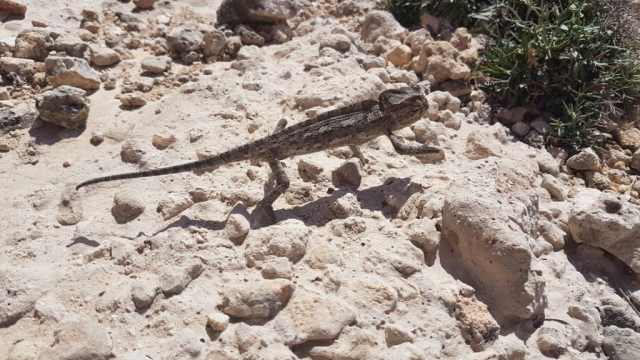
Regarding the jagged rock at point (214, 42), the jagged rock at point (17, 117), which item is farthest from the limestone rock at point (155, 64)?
the jagged rock at point (17, 117)

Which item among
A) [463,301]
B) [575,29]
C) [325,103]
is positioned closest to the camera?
[463,301]

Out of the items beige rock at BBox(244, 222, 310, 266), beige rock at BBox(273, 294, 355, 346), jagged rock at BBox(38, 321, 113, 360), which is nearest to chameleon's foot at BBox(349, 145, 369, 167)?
beige rock at BBox(244, 222, 310, 266)

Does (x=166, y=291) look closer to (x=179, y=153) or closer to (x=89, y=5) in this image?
(x=179, y=153)

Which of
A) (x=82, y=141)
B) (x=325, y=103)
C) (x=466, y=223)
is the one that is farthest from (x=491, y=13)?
(x=82, y=141)

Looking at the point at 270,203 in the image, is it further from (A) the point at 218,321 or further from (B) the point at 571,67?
(B) the point at 571,67

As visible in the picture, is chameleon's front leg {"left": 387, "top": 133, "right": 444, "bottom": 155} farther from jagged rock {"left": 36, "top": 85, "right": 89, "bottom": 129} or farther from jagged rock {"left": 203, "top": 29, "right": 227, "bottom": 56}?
jagged rock {"left": 36, "top": 85, "right": 89, "bottom": 129}

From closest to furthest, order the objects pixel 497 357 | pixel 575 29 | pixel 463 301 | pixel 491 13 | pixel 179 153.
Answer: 1. pixel 497 357
2. pixel 463 301
3. pixel 179 153
4. pixel 575 29
5. pixel 491 13
